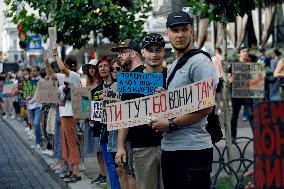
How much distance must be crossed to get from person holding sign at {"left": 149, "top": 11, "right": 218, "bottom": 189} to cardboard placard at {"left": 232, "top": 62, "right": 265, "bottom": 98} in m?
5.25

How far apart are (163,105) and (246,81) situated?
17.2ft

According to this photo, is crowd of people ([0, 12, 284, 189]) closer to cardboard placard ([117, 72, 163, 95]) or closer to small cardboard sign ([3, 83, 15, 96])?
cardboard placard ([117, 72, 163, 95])

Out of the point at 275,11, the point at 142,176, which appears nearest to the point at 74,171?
the point at 142,176

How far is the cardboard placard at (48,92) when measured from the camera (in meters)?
11.9

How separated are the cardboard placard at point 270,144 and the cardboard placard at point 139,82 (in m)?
2.34

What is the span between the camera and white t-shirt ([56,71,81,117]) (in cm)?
1005

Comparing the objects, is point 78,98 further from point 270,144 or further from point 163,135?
point 270,144

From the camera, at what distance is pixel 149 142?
584 cm

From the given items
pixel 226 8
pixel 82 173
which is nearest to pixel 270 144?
pixel 226 8

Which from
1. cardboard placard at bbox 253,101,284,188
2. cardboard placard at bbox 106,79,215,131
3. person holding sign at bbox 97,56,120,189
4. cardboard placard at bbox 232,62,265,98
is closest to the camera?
cardboard placard at bbox 253,101,284,188

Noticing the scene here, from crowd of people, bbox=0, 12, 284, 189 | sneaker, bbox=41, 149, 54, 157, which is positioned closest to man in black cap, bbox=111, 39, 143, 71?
crowd of people, bbox=0, 12, 284, 189

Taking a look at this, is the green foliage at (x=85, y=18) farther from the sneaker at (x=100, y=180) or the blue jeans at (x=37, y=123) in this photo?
the sneaker at (x=100, y=180)

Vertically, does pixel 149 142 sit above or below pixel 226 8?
below

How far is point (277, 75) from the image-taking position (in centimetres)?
1374
